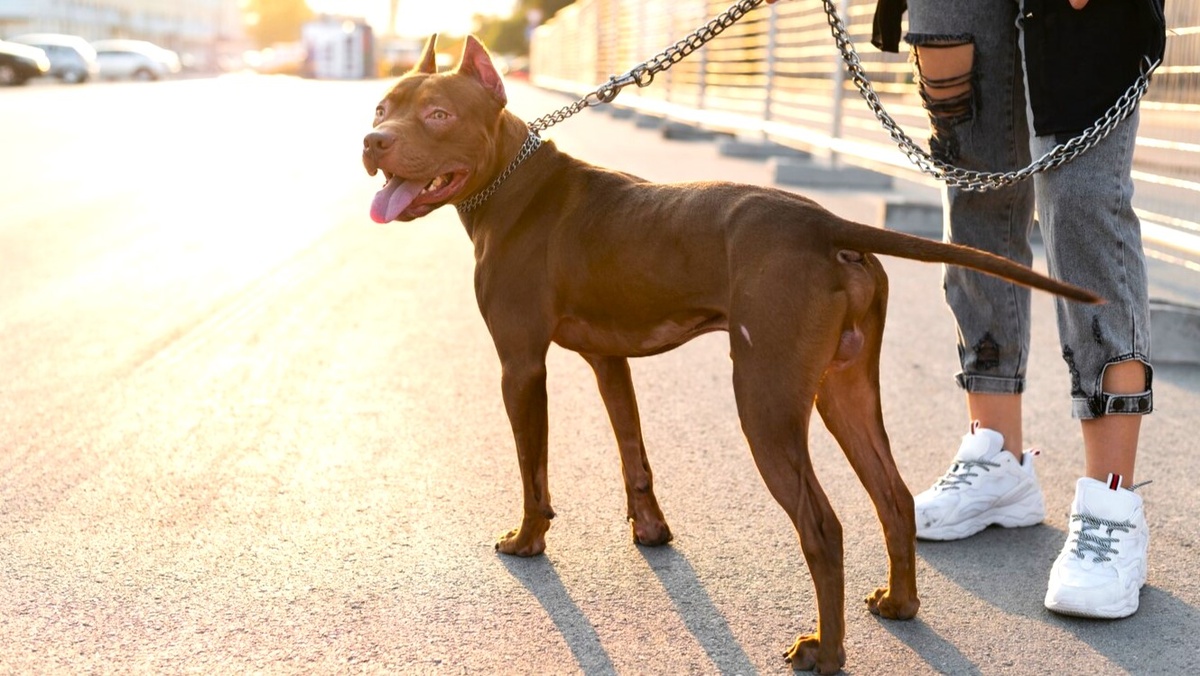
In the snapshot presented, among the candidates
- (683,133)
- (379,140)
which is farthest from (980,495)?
(683,133)

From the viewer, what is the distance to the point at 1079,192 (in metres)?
3.12

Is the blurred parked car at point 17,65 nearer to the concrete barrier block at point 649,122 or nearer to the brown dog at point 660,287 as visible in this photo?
the concrete barrier block at point 649,122

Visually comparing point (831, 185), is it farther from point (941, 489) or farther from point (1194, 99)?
point (941, 489)

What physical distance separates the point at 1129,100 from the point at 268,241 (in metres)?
6.96

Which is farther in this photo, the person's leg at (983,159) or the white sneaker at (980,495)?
the white sneaker at (980,495)

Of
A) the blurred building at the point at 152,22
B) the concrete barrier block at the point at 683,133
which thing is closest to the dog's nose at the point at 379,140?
the concrete barrier block at the point at 683,133

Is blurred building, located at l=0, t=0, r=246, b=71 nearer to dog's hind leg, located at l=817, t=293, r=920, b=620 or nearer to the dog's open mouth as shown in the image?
the dog's open mouth

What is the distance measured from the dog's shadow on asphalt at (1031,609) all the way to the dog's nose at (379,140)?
1.63 m

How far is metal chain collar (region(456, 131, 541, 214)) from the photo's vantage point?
3.36 metres

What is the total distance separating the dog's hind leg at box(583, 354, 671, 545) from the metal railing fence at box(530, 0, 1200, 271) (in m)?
2.44

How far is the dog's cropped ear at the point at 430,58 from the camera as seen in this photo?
346 cm

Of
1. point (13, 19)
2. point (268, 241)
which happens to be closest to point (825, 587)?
point (268, 241)

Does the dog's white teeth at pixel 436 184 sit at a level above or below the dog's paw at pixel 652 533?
above

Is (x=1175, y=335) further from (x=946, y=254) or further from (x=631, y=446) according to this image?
(x=946, y=254)
